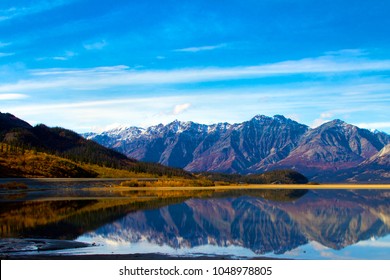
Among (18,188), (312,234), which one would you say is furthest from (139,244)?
(18,188)

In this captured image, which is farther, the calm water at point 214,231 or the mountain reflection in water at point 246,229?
the mountain reflection in water at point 246,229

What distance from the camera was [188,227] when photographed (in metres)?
50.7

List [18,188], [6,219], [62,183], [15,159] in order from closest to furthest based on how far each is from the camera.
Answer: [6,219] < [18,188] < [62,183] < [15,159]

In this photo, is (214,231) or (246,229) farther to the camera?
(246,229)

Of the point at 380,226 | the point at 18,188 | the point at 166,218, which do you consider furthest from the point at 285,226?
the point at 18,188

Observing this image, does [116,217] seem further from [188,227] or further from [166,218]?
[188,227]

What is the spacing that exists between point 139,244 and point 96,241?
346 centimetres

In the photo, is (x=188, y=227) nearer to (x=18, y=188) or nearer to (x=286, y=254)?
(x=286, y=254)

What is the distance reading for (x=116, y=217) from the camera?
58.8 meters

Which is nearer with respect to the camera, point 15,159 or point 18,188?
point 18,188

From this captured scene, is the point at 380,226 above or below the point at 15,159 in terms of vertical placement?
below

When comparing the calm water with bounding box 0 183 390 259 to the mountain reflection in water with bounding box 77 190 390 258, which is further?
the mountain reflection in water with bounding box 77 190 390 258

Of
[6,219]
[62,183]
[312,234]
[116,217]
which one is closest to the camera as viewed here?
[312,234]

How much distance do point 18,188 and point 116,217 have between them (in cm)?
8279
